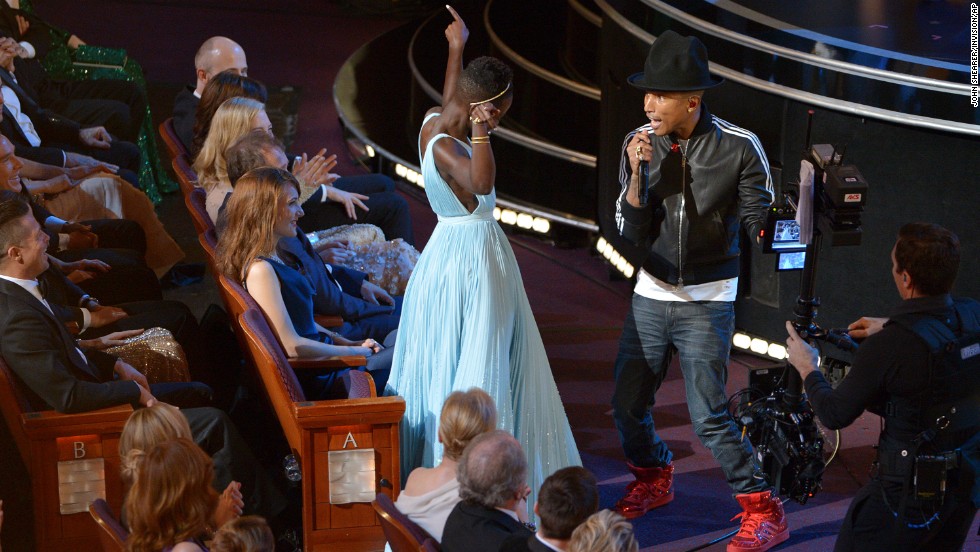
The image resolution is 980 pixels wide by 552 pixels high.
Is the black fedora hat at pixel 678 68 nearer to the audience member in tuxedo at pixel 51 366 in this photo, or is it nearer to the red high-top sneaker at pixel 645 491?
the red high-top sneaker at pixel 645 491

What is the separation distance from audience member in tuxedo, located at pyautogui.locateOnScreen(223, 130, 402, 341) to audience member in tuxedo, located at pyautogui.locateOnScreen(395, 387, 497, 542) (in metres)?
1.13

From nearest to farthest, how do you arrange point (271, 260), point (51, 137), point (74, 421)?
point (74, 421) → point (271, 260) → point (51, 137)

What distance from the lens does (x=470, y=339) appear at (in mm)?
3578

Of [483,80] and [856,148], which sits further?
[856,148]

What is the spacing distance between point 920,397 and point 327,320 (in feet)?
7.13

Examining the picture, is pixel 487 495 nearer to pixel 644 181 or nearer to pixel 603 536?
pixel 603 536

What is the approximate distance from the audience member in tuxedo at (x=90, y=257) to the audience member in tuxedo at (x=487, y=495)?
2.44 m

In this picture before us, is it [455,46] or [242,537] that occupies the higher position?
[455,46]

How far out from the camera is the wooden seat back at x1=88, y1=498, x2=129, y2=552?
2.64 metres

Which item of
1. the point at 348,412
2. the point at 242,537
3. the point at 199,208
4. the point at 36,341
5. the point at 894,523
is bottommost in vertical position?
the point at 894,523

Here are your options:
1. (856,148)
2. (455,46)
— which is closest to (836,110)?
(856,148)

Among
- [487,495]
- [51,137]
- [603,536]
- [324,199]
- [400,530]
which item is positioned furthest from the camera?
[51,137]

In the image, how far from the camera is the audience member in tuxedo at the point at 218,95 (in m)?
4.83

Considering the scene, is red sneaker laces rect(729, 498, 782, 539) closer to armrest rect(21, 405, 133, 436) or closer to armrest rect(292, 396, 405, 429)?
armrest rect(292, 396, 405, 429)
